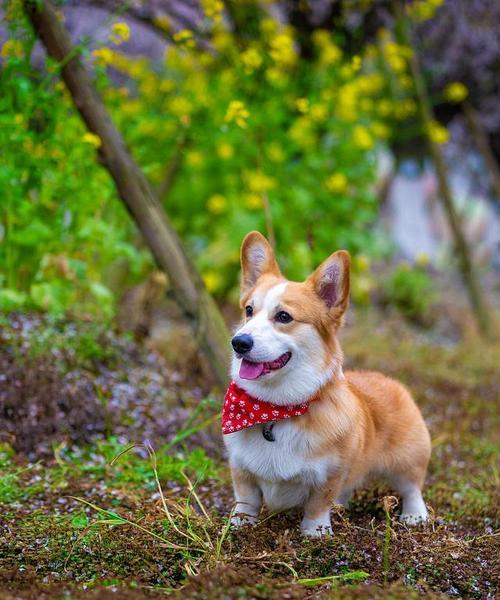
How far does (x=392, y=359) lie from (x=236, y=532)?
3717 millimetres

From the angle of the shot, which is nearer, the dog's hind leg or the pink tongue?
the pink tongue

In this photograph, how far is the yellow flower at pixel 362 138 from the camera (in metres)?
6.53

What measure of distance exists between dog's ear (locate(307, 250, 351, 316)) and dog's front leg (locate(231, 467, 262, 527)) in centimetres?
65

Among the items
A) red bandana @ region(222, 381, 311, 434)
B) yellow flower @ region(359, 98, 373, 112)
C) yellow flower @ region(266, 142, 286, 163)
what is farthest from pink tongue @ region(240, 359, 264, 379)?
yellow flower @ region(359, 98, 373, 112)

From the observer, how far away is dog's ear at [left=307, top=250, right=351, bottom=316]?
2.65 metres

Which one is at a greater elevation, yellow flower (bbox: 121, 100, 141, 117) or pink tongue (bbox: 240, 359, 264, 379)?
yellow flower (bbox: 121, 100, 141, 117)

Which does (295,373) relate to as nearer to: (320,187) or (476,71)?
(320,187)

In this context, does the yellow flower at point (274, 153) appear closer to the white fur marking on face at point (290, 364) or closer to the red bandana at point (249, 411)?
the white fur marking on face at point (290, 364)

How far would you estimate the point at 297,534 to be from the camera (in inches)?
104

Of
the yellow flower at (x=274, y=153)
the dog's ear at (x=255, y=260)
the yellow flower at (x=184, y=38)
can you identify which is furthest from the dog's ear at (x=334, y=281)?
the yellow flower at (x=274, y=153)

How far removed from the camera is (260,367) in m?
2.60

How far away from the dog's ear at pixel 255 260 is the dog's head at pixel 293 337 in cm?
17

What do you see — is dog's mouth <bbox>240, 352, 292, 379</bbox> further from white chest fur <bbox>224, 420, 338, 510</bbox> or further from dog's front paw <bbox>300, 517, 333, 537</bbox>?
dog's front paw <bbox>300, 517, 333, 537</bbox>

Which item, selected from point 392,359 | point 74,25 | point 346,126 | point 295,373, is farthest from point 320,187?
point 295,373
